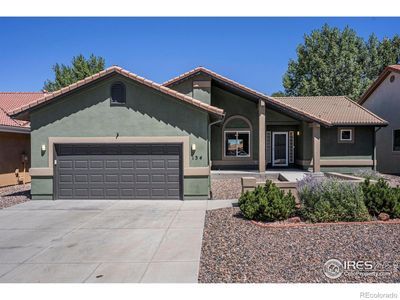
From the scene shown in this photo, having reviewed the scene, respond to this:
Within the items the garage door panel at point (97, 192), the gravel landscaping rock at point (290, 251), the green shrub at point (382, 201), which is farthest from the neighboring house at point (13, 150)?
the green shrub at point (382, 201)

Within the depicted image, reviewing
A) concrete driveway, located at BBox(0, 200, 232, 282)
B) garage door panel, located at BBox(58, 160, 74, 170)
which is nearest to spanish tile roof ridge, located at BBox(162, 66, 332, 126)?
garage door panel, located at BBox(58, 160, 74, 170)

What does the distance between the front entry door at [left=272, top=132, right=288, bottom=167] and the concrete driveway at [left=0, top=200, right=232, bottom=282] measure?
11.0m

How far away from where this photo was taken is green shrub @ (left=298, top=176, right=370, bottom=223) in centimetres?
916

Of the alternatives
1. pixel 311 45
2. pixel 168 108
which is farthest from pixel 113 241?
pixel 311 45

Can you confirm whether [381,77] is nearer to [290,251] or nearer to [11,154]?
[290,251]

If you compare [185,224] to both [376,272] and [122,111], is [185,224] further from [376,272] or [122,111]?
[122,111]

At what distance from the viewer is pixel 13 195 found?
587 inches

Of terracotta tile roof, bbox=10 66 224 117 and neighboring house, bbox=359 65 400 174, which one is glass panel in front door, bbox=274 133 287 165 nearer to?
neighboring house, bbox=359 65 400 174

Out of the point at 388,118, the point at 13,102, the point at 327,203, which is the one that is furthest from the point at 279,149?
the point at 13,102

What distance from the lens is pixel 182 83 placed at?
63.1 feet

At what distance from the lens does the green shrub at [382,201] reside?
935 cm

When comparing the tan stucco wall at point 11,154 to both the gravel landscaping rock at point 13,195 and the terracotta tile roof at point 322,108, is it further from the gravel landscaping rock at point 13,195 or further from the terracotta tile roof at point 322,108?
the terracotta tile roof at point 322,108

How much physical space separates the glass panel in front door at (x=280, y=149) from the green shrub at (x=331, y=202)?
1227 cm

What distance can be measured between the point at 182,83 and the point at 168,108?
6.25 meters
